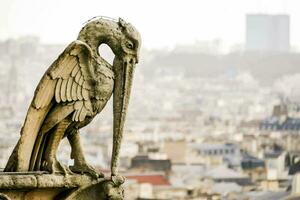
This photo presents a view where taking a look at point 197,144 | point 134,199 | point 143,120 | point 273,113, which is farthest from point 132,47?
point 143,120

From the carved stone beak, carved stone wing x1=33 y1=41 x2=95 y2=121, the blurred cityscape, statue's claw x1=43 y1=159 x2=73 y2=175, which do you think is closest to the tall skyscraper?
the blurred cityscape

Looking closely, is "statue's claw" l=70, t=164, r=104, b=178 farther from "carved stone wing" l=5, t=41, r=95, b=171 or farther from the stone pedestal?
"carved stone wing" l=5, t=41, r=95, b=171

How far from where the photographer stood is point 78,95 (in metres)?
8.78

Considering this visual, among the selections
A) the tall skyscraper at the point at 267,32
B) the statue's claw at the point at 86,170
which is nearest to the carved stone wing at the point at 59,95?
the statue's claw at the point at 86,170

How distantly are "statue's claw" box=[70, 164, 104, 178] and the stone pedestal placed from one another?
0.03 m

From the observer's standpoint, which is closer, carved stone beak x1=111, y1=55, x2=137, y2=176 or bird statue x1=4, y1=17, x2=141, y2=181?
bird statue x1=4, y1=17, x2=141, y2=181

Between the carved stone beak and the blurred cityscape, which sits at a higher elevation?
the blurred cityscape

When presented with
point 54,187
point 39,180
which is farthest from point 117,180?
point 39,180

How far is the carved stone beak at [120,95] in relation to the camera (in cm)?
885

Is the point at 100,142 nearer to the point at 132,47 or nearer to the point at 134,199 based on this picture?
the point at 134,199

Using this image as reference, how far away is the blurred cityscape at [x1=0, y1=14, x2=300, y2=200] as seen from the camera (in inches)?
2496

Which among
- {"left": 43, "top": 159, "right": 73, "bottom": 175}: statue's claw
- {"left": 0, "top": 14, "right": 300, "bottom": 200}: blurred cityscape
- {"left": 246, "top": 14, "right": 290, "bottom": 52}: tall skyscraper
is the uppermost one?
{"left": 246, "top": 14, "right": 290, "bottom": 52}: tall skyscraper

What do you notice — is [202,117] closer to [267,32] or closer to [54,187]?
[267,32]

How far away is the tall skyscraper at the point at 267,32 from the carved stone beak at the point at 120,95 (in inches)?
6151
